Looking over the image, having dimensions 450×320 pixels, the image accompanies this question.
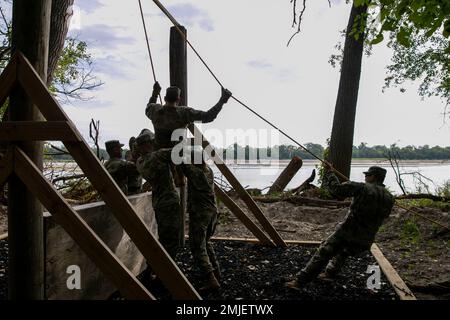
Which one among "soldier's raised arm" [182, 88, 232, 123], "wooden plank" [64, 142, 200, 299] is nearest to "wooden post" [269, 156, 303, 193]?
"soldier's raised arm" [182, 88, 232, 123]

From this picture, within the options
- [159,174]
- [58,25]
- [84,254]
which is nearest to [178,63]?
[58,25]

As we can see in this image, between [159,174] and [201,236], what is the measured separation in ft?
3.04

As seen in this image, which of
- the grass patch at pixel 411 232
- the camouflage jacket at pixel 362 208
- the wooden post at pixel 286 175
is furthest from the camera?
the wooden post at pixel 286 175

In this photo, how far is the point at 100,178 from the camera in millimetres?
2916

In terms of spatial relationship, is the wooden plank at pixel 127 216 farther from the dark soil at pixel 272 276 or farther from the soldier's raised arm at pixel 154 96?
the soldier's raised arm at pixel 154 96

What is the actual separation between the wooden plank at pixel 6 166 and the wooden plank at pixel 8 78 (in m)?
0.47

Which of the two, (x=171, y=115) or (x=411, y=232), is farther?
(x=411, y=232)

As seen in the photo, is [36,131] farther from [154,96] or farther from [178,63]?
[178,63]

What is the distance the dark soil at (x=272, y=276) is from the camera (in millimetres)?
4320

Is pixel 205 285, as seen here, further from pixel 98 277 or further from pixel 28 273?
pixel 28 273

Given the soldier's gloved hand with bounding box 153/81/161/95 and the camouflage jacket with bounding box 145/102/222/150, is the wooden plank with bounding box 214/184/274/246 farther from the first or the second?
the soldier's gloved hand with bounding box 153/81/161/95

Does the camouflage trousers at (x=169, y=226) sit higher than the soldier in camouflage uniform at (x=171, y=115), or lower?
lower

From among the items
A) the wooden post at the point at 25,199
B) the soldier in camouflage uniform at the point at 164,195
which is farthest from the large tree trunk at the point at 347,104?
the wooden post at the point at 25,199
